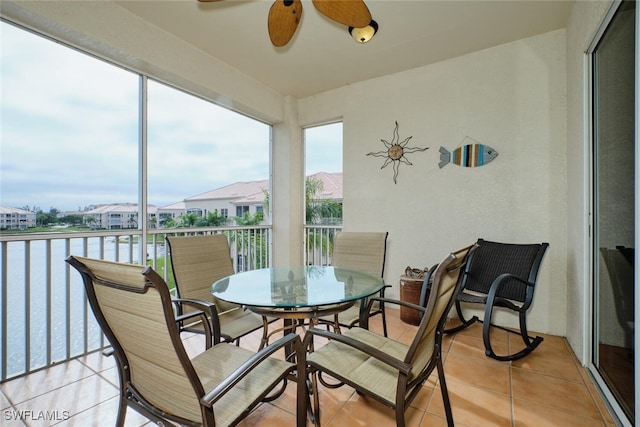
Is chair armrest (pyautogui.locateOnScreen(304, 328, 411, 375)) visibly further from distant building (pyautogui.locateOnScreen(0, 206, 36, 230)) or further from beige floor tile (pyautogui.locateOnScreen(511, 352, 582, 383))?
distant building (pyautogui.locateOnScreen(0, 206, 36, 230))

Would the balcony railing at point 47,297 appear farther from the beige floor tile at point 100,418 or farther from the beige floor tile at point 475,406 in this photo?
the beige floor tile at point 475,406

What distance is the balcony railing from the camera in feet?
6.86

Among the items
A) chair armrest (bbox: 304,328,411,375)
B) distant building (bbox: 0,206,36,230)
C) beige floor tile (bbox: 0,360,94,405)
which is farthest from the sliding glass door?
distant building (bbox: 0,206,36,230)

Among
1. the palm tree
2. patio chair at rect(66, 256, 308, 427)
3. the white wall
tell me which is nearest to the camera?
patio chair at rect(66, 256, 308, 427)

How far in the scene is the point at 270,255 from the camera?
169 inches

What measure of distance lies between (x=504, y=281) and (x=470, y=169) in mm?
1275

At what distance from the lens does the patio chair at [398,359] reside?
45.3 inches

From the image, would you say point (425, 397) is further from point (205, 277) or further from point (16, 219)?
point (16, 219)

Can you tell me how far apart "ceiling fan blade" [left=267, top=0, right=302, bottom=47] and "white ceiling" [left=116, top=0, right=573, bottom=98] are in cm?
55

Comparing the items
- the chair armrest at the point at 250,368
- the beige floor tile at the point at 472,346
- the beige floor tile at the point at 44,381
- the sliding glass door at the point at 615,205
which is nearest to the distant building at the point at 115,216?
the beige floor tile at the point at 44,381

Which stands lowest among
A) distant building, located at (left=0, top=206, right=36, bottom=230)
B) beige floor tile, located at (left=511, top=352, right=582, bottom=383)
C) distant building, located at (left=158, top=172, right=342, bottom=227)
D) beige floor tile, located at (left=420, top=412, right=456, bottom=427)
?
beige floor tile, located at (left=420, top=412, right=456, bottom=427)

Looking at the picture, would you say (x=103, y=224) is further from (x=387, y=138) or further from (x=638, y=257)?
(x=638, y=257)

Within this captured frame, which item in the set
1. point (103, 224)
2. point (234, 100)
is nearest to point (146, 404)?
point (103, 224)

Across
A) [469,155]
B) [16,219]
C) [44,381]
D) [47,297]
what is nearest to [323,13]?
→ [469,155]
